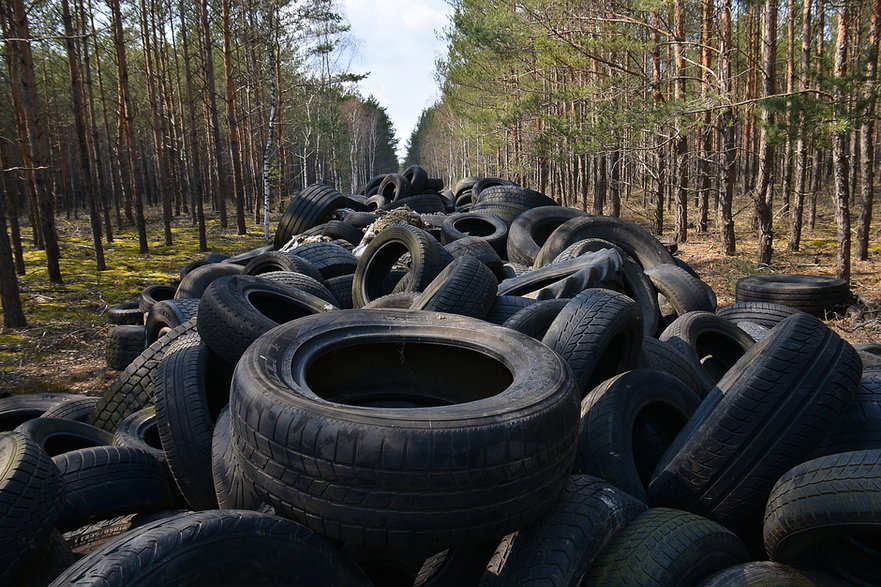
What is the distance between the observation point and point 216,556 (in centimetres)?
181

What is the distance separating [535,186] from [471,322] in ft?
119

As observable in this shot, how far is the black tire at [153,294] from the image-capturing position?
7.64 meters

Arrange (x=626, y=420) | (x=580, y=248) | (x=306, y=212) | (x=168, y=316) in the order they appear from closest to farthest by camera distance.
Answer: (x=626, y=420), (x=168, y=316), (x=580, y=248), (x=306, y=212)

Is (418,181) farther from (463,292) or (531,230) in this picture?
(463,292)

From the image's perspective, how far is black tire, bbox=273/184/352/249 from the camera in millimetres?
11916

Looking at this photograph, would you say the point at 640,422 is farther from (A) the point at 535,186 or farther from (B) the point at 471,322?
(A) the point at 535,186

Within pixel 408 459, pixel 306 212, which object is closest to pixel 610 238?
pixel 306 212

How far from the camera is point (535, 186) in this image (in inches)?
1506

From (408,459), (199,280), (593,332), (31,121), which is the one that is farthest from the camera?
(31,121)

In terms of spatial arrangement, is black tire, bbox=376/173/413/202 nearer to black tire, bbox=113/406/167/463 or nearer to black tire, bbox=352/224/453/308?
black tire, bbox=352/224/453/308

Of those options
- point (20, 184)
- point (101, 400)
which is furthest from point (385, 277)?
point (20, 184)

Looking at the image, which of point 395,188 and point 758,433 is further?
point 395,188

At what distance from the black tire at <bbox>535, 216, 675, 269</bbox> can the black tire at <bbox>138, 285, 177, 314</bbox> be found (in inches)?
211

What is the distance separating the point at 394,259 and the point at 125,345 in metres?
3.54
